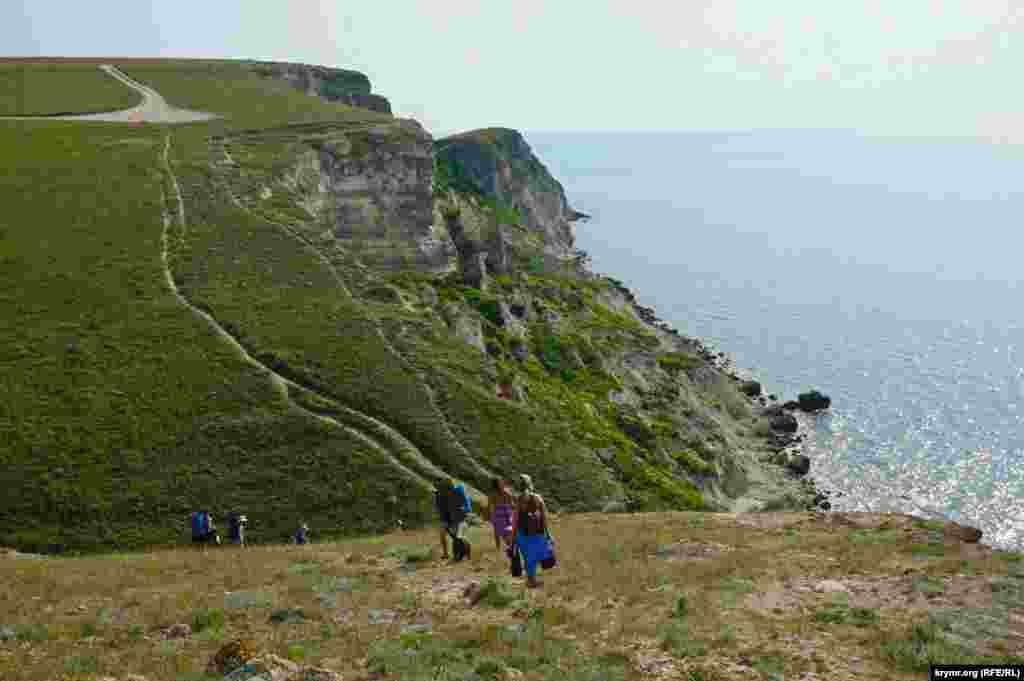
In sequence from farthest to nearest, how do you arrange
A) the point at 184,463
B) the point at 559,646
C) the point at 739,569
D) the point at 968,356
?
the point at 968,356
the point at 184,463
the point at 739,569
the point at 559,646

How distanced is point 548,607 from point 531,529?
2.19 m

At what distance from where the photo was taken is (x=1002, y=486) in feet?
267

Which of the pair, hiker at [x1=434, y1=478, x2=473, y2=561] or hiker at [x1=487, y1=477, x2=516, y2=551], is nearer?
hiker at [x1=487, y1=477, x2=516, y2=551]

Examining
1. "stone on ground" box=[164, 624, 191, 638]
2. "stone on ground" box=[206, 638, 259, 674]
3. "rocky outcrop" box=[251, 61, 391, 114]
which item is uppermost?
"rocky outcrop" box=[251, 61, 391, 114]

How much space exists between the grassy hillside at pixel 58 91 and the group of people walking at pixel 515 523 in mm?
86282

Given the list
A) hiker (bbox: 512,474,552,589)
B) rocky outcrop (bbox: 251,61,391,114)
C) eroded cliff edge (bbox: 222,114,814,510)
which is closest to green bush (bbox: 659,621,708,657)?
hiker (bbox: 512,474,552,589)

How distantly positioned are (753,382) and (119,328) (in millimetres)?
81683

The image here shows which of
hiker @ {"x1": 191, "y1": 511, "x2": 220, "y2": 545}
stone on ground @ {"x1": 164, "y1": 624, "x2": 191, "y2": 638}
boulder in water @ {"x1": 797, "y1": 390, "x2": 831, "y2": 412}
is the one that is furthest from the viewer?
boulder in water @ {"x1": 797, "y1": 390, "x2": 831, "y2": 412}

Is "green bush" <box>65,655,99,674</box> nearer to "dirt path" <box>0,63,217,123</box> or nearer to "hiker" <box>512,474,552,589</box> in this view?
"hiker" <box>512,474,552,589</box>

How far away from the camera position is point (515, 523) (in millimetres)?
19641

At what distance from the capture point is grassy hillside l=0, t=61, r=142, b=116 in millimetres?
92125

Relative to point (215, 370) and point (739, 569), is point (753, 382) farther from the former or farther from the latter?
point (739, 569)

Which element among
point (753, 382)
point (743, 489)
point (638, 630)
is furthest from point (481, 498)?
point (753, 382)

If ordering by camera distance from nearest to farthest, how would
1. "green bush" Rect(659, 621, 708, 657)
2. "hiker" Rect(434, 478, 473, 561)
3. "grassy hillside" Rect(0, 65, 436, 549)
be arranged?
"green bush" Rect(659, 621, 708, 657) < "hiker" Rect(434, 478, 473, 561) < "grassy hillside" Rect(0, 65, 436, 549)
